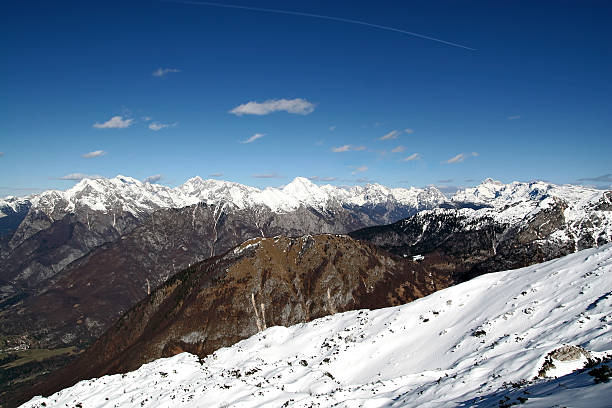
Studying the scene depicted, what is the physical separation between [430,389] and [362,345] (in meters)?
24.4

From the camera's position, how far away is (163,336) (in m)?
184

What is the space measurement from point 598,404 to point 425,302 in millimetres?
46777

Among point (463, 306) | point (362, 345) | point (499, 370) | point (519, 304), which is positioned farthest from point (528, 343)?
point (362, 345)

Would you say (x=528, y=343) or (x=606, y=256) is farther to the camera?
(x=606, y=256)

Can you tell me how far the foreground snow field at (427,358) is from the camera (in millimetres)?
26203

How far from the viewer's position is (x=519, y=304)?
4503 cm

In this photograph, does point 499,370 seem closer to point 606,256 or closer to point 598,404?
point 598,404

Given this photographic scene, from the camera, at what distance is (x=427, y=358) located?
4291 cm

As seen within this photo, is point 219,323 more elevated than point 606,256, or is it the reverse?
point 606,256

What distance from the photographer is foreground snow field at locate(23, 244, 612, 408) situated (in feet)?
86.0

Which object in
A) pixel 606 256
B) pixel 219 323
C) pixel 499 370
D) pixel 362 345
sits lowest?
pixel 219 323

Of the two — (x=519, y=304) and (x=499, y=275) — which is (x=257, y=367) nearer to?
(x=519, y=304)

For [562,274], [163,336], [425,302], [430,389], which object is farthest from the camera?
[163,336]

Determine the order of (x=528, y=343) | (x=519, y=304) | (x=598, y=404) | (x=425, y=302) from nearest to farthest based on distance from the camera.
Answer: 1. (x=598, y=404)
2. (x=528, y=343)
3. (x=519, y=304)
4. (x=425, y=302)
